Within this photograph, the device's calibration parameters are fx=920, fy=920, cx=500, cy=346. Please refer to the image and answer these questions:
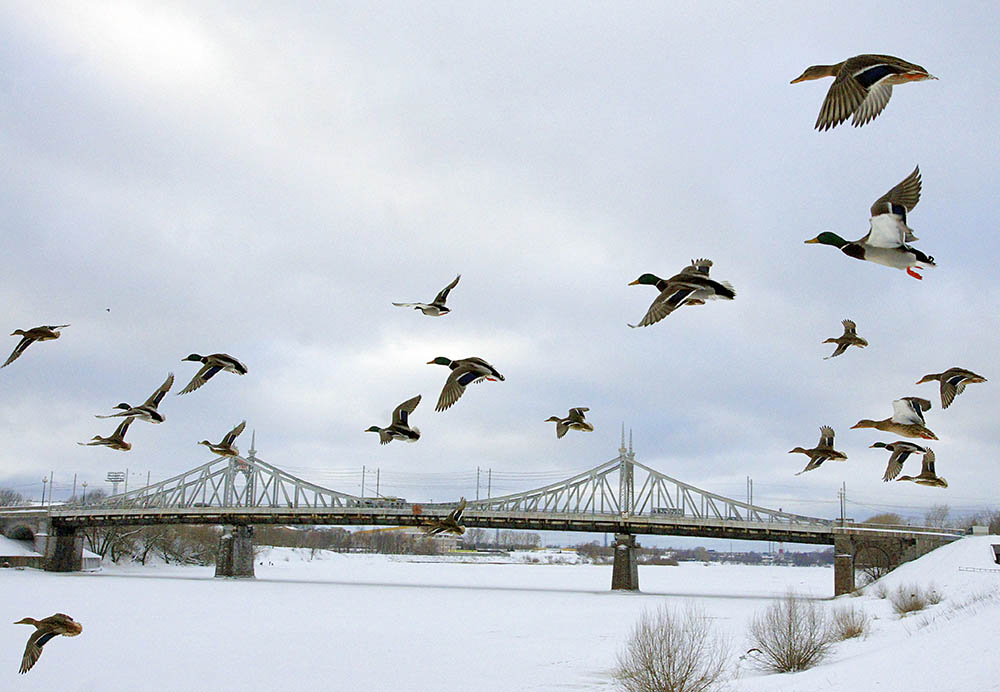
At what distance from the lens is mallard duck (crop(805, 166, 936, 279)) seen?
891 centimetres

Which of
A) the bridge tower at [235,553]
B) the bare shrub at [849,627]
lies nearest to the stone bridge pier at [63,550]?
the bridge tower at [235,553]

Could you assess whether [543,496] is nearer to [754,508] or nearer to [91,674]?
[754,508]

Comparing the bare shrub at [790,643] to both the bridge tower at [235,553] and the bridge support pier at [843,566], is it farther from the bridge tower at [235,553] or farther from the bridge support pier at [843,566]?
the bridge tower at [235,553]

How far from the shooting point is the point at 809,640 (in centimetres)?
3262

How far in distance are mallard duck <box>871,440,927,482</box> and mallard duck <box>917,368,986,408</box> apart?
113cm

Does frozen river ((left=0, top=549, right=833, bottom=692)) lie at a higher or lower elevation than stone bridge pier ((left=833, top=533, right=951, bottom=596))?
lower

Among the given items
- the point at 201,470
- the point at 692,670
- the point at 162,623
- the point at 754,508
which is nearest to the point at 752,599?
the point at 754,508

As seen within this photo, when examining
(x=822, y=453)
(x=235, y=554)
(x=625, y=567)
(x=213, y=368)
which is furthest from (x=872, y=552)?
(x=213, y=368)

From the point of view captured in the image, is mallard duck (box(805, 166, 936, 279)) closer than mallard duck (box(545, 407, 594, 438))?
Yes

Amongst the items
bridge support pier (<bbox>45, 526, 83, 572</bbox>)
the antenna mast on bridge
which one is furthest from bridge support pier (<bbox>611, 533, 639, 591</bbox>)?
bridge support pier (<bbox>45, 526, 83, 572</bbox>)

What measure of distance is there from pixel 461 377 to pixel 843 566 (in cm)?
7747

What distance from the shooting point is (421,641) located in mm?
42219

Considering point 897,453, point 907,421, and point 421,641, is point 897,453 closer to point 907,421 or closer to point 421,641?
point 907,421

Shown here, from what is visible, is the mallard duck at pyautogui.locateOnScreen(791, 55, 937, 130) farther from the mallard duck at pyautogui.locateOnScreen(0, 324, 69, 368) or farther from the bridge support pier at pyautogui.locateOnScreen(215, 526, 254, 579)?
the bridge support pier at pyautogui.locateOnScreen(215, 526, 254, 579)
